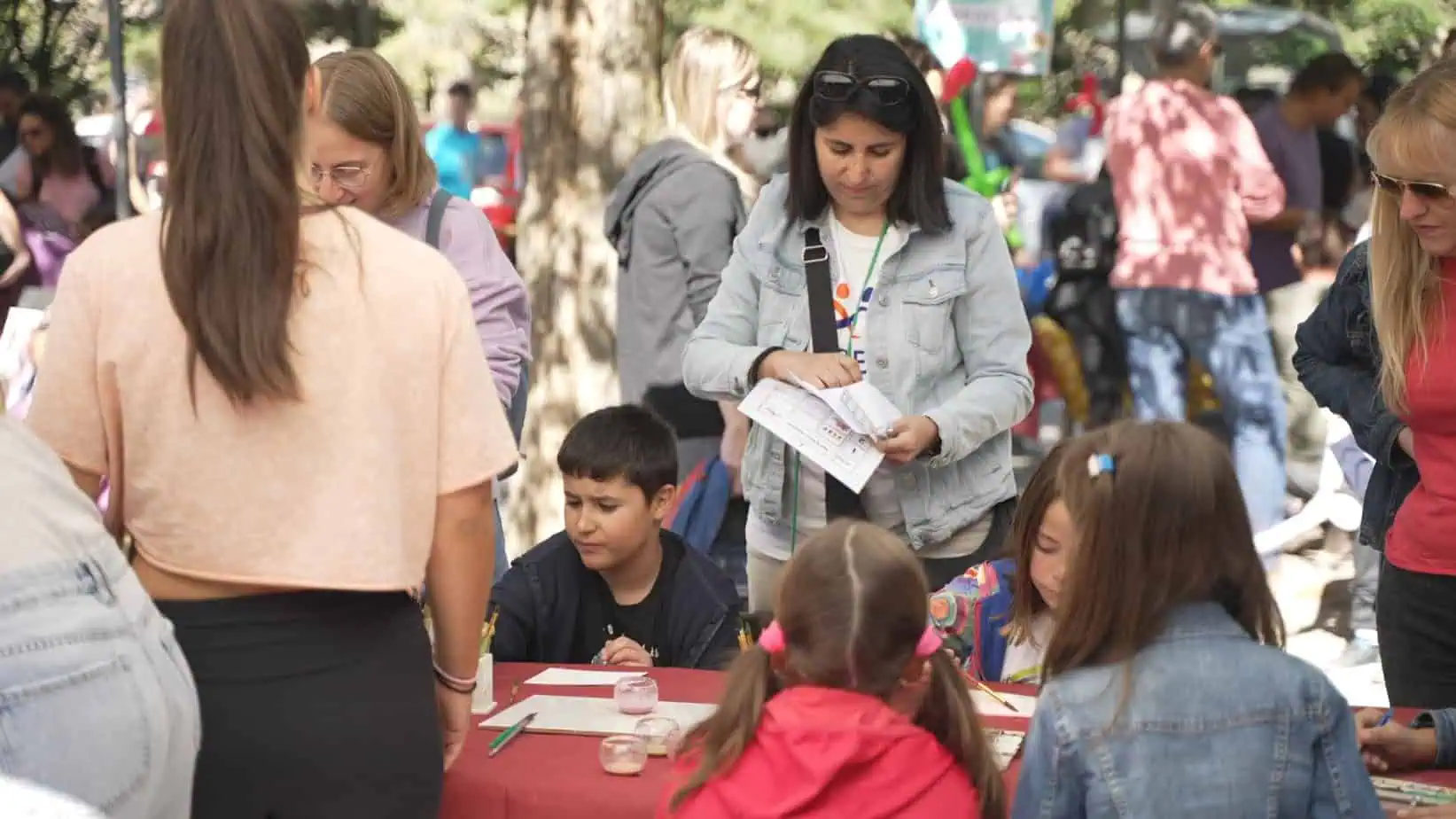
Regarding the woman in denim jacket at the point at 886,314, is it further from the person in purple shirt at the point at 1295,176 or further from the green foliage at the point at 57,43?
the green foliage at the point at 57,43

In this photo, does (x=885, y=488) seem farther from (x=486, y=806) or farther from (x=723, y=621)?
(x=486, y=806)

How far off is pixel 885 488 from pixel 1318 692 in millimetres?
1470

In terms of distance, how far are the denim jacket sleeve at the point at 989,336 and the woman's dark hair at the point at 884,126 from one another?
9cm

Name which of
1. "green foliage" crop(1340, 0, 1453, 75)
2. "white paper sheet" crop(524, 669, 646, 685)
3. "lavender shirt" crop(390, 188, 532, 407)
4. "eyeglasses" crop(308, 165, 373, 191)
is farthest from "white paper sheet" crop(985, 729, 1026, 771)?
"green foliage" crop(1340, 0, 1453, 75)

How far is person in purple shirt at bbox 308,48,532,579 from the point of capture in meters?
3.57

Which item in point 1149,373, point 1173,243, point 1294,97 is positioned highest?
point 1294,97

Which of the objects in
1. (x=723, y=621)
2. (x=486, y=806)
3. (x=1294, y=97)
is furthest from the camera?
(x=1294, y=97)

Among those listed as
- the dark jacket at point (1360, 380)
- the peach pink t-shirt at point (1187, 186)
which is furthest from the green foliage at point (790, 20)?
the dark jacket at point (1360, 380)

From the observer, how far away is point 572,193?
696 cm

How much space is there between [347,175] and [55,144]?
5403 millimetres

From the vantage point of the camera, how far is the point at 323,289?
7.45ft

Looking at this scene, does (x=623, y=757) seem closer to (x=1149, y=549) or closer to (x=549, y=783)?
(x=549, y=783)

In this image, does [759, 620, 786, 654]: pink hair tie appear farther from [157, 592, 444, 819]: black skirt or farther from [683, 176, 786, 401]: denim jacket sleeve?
[683, 176, 786, 401]: denim jacket sleeve

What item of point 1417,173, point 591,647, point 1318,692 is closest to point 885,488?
point 591,647
